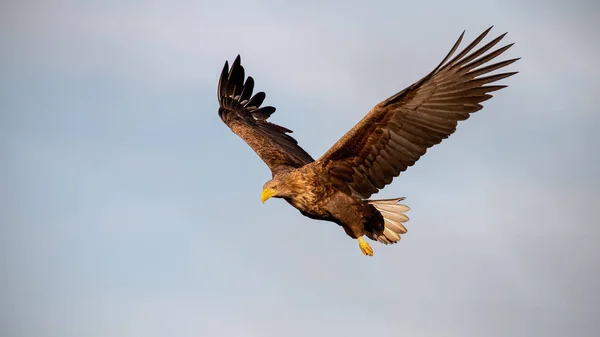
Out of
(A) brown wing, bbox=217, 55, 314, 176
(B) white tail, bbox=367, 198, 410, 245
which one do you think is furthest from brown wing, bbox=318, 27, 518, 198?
(A) brown wing, bbox=217, 55, 314, 176

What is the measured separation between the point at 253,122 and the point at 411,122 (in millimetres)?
4673

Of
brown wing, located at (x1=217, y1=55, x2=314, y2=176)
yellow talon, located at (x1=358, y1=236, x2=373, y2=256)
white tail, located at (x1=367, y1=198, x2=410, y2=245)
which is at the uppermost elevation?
brown wing, located at (x1=217, y1=55, x2=314, y2=176)

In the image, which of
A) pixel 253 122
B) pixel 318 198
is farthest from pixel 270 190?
pixel 253 122

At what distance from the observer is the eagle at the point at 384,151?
1061 centimetres

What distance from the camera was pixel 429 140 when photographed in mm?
10969

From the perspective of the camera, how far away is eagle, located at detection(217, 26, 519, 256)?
1061cm

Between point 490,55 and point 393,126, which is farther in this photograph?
point 393,126

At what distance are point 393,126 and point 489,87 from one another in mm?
1187

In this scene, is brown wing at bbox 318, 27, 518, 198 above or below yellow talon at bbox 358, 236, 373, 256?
above

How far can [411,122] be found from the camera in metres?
10.9

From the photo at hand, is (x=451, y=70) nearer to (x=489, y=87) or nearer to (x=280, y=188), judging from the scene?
(x=489, y=87)

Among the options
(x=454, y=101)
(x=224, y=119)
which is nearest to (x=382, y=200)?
(x=454, y=101)

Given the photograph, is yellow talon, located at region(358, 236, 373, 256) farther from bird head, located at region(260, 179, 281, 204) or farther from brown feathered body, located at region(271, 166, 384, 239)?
bird head, located at region(260, 179, 281, 204)

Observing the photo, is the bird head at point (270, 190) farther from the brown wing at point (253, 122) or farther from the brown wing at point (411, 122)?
the brown wing at point (253, 122)
